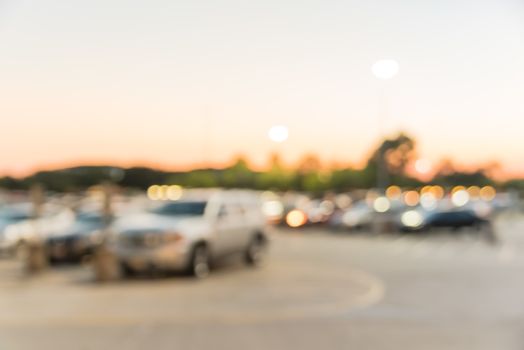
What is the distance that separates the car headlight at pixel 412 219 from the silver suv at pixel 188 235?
615 inches

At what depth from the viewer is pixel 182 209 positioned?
1559 centimetres

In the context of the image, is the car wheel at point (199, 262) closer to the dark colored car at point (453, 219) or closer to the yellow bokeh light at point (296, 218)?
the dark colored car at point (453, 219)

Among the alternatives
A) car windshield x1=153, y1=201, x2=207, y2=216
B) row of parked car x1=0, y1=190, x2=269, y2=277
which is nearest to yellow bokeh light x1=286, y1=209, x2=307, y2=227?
row of parked car x1=0, y1=190, x2=269, y2=277

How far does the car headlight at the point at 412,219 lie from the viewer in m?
31.1

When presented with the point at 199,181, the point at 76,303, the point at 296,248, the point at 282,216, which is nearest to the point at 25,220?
the point at 296,248

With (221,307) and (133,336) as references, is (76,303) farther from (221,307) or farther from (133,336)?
(133,336)

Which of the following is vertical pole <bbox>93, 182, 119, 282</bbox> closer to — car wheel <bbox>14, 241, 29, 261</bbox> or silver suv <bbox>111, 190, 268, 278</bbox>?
silver suv <bbox>111, 190, 268, 278</bbox>

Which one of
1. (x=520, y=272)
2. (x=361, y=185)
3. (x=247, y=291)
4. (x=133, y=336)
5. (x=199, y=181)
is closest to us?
(x=133, y=336)

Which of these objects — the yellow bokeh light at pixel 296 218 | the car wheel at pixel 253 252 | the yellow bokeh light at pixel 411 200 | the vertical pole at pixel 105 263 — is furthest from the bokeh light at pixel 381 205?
the vertical pole at pixel 105 263

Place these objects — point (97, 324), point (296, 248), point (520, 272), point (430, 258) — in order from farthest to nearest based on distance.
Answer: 1. point (296, 248)
2. point (430, 258)
3. point (520, 272)
4. point (97, 324)

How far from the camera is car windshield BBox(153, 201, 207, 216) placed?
50.1ft

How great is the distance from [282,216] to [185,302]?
2750cm

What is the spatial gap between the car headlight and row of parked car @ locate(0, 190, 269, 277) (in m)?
13.4

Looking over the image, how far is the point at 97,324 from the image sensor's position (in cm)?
848
